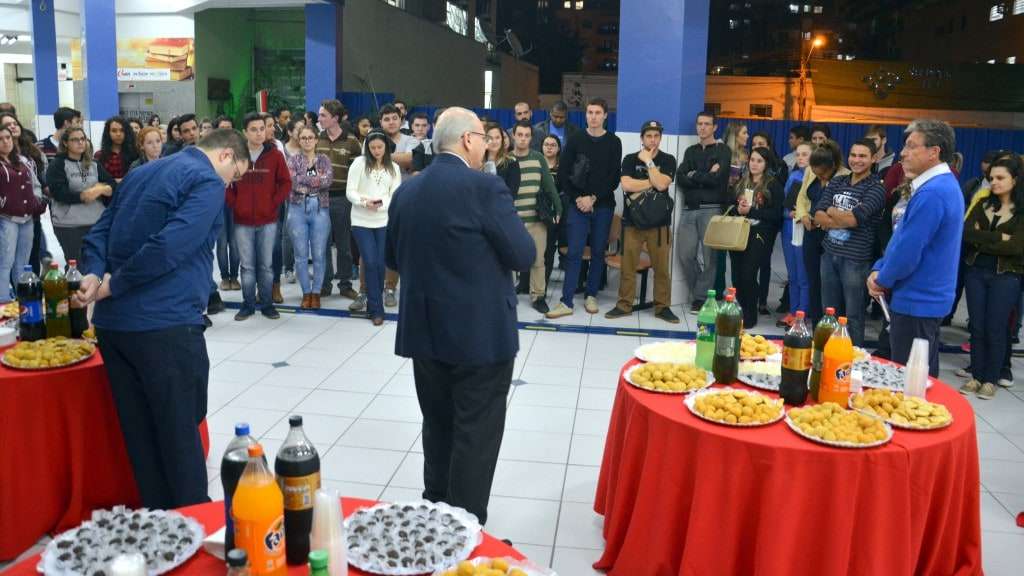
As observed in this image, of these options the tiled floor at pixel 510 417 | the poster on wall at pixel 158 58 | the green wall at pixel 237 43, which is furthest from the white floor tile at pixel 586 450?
the green wall at pixel 237 43

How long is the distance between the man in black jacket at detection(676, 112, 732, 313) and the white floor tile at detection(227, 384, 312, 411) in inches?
145

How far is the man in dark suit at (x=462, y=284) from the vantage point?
9.19 feet

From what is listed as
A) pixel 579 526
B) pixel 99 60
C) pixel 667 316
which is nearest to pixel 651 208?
pixel 667 316

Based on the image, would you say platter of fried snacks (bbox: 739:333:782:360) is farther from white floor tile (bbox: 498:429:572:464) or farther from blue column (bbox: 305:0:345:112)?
blue column (bbox: 305:0:345:112)

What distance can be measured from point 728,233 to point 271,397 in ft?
12.6

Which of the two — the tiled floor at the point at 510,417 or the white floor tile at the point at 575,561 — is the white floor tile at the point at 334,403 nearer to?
the tiled floor at the point at 510,417

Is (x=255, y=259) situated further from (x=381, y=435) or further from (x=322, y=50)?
(x=322, y=50)

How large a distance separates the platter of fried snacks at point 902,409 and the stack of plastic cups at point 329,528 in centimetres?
192

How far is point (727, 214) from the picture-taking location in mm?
7102

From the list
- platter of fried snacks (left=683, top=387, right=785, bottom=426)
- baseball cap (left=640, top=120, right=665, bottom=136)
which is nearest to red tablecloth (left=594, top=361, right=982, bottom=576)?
platter of fried snacks (left=683, top=387, right=785, bottom=426)

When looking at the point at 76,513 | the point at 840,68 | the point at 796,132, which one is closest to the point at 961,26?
the point at 840,68

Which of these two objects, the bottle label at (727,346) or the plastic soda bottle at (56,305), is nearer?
the bottle label at (727,346)

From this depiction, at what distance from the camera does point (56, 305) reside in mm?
3592

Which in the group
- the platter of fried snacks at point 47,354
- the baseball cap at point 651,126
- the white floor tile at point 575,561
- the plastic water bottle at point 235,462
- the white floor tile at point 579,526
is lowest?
the white floor tile at point 575,561
